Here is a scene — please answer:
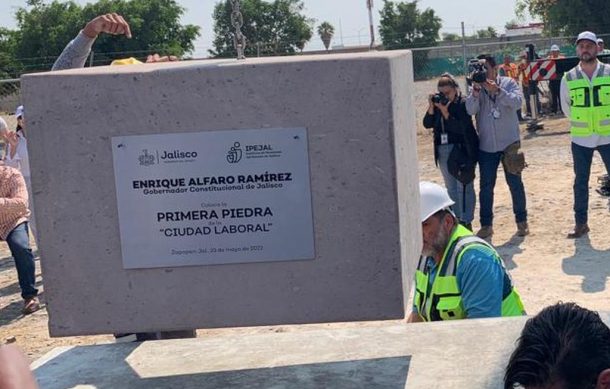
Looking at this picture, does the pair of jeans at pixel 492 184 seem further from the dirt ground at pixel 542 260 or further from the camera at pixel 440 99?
the camera at pixel 440 99

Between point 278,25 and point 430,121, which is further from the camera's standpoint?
point 278,25

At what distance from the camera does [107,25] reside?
447cm

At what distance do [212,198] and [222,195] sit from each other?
0.03 metres

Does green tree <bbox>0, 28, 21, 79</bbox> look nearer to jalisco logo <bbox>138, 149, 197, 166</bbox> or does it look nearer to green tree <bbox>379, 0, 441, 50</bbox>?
green tree <bbox>379, 0, 441, 50</bbox>

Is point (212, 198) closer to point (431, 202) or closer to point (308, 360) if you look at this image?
point (308, 360)

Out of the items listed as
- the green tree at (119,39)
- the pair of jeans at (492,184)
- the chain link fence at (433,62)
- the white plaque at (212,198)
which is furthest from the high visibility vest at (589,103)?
the green tree at (119,39)

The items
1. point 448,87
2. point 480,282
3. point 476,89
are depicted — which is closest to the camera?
point 480,282

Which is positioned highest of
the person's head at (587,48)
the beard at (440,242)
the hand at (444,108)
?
the person's head at (587,48)

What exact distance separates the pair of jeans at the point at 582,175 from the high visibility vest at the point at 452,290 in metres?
5.39

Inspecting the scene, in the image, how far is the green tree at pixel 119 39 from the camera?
5509cm

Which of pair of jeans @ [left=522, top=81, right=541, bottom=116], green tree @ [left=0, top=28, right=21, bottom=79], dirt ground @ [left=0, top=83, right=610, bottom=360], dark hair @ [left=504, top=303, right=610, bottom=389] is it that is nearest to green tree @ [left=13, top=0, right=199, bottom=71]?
green tree @ [left=0, top=28, right=21, bottom=79]

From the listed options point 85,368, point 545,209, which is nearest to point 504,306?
point 85,368

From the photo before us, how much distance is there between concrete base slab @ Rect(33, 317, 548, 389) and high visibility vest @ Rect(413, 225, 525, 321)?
0.57m

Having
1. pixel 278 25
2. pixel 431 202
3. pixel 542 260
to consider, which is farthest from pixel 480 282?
pixel 278 25
